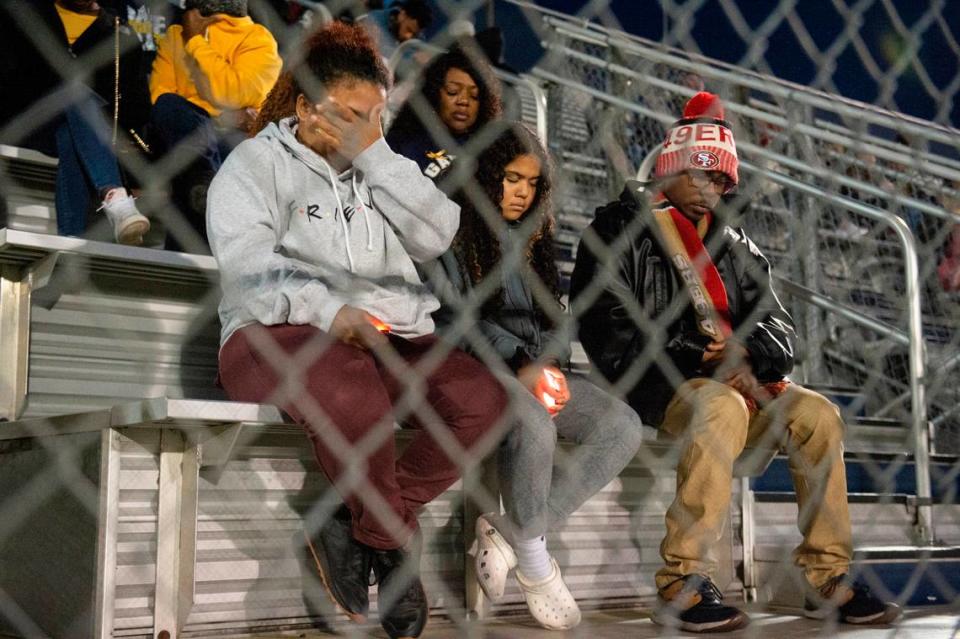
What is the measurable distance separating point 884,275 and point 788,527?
226 centimetres

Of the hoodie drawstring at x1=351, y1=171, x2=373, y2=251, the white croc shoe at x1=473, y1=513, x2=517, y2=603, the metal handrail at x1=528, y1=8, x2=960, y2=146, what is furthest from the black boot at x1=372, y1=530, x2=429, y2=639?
the metal handrail at x1=528, y1=8, x2=960, y2=146

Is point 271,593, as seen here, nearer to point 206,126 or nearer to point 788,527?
point 206,126

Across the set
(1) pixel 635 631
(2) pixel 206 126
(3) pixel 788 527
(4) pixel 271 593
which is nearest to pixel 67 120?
(2) pixel 206 126

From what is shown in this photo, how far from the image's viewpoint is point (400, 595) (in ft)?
5.39

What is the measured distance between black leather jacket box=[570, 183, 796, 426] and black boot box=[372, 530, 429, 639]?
691mm

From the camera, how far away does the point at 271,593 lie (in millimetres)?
1803

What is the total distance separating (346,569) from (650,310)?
897 millimetres

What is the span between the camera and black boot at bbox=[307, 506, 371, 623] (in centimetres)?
170

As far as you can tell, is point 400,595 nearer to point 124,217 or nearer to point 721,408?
point 721,408

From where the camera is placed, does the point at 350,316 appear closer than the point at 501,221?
Yes

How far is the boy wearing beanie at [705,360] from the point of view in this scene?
6.73 ft

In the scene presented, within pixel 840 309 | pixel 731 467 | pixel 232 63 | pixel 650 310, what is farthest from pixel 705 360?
pixel 840 309

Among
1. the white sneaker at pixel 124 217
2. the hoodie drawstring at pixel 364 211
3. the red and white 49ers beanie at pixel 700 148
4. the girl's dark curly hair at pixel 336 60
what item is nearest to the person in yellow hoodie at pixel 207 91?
the white sneaker at pixel 124 217

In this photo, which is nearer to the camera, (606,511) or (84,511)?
(84,511)
